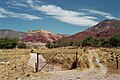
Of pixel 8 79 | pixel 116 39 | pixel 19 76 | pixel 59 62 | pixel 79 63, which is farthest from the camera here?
pixel 116 39

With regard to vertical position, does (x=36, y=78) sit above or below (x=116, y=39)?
below

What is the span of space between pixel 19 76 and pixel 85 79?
Answer: 564 centimetres

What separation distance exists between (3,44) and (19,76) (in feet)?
370

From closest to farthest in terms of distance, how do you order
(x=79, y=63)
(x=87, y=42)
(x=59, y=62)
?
(x=79, y=63) → (x=59, y=62) → (x=87, y=42)

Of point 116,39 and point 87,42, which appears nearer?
point 116,39

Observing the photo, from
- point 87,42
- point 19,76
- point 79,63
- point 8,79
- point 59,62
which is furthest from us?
point 87,42

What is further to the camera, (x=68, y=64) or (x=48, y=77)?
(x=68, y=64)

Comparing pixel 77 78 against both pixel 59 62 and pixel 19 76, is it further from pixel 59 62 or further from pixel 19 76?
pixel 59 62

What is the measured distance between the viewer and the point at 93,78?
2062 centimetres

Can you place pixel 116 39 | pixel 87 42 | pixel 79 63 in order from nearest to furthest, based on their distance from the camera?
1. pixel 79 63
2. pixel 116 39
3. pixel 87 42

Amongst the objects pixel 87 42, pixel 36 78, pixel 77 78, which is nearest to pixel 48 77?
pixel 36 78

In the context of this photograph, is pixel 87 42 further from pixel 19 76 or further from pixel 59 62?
pixel 19 76

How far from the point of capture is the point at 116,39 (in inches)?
4865

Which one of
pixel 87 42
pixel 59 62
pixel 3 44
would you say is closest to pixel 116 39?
pixel 87 42
